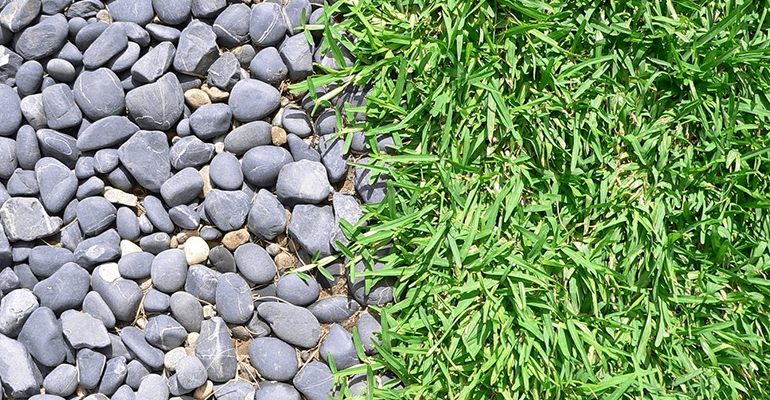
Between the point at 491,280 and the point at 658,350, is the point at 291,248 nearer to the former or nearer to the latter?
the point at 491,280

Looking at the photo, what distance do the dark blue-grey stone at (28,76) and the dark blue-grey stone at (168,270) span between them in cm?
60

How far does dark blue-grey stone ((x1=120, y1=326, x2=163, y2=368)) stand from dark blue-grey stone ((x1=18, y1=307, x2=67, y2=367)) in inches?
6.6

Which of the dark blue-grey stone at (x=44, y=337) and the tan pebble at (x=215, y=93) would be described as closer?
the dark blue-grey stone at (x=44, y=337)

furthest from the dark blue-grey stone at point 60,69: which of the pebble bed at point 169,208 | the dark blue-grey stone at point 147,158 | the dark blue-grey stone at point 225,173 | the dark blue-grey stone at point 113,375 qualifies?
the dark blue-grey stone at point 113,375

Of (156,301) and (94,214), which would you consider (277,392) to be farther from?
(94,214)

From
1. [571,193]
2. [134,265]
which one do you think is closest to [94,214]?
[134,265]

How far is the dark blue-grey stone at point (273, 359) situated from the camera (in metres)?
1.86

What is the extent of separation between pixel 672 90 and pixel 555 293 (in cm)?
68

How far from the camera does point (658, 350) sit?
1.86 m

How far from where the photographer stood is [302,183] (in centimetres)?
187

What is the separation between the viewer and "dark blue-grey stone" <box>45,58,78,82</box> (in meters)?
1.88

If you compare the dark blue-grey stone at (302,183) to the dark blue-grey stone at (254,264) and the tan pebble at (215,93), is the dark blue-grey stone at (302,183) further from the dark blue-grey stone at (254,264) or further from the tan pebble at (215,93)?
the tan pebble at (215,93)

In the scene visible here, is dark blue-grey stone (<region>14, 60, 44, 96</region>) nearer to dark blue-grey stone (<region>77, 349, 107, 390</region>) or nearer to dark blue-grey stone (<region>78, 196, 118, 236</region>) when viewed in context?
dark blue-grey stone (<region>78, 196, 118, 236</region>)

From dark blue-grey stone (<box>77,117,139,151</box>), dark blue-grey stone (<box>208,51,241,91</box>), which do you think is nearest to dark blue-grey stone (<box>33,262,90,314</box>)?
dark blue-grey stone (<box>77,117,139,151</box>)
